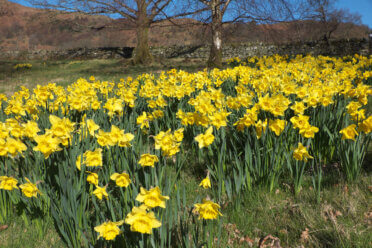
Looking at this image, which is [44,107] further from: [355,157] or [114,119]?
[355,157]

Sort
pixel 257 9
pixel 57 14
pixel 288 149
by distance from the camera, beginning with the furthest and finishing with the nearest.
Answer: pixel 57 14
pixel 257 9
pixel 288 149

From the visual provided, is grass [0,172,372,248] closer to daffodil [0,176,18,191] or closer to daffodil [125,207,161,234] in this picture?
daffodil [0,176,18,191]

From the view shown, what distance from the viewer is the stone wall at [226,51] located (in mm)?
15109

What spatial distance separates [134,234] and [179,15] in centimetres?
1274

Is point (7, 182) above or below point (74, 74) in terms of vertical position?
below

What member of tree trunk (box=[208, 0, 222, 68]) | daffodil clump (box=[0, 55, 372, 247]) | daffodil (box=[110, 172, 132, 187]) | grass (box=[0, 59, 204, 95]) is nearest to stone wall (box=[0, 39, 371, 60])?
grass (box=[0, 59, 204, 95])

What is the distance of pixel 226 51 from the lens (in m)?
19.4

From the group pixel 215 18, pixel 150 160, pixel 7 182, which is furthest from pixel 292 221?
pixel 215 18

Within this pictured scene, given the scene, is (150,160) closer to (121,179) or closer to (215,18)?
(121,179)

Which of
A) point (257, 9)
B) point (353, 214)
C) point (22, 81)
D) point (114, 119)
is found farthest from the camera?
point (22, 81)

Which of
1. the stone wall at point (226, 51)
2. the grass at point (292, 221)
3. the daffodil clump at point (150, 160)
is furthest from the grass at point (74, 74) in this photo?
the grass at point (292, 221)

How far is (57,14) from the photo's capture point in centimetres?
1403

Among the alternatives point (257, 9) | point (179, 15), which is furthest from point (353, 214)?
point (179, 15)

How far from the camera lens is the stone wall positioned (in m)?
15.1
